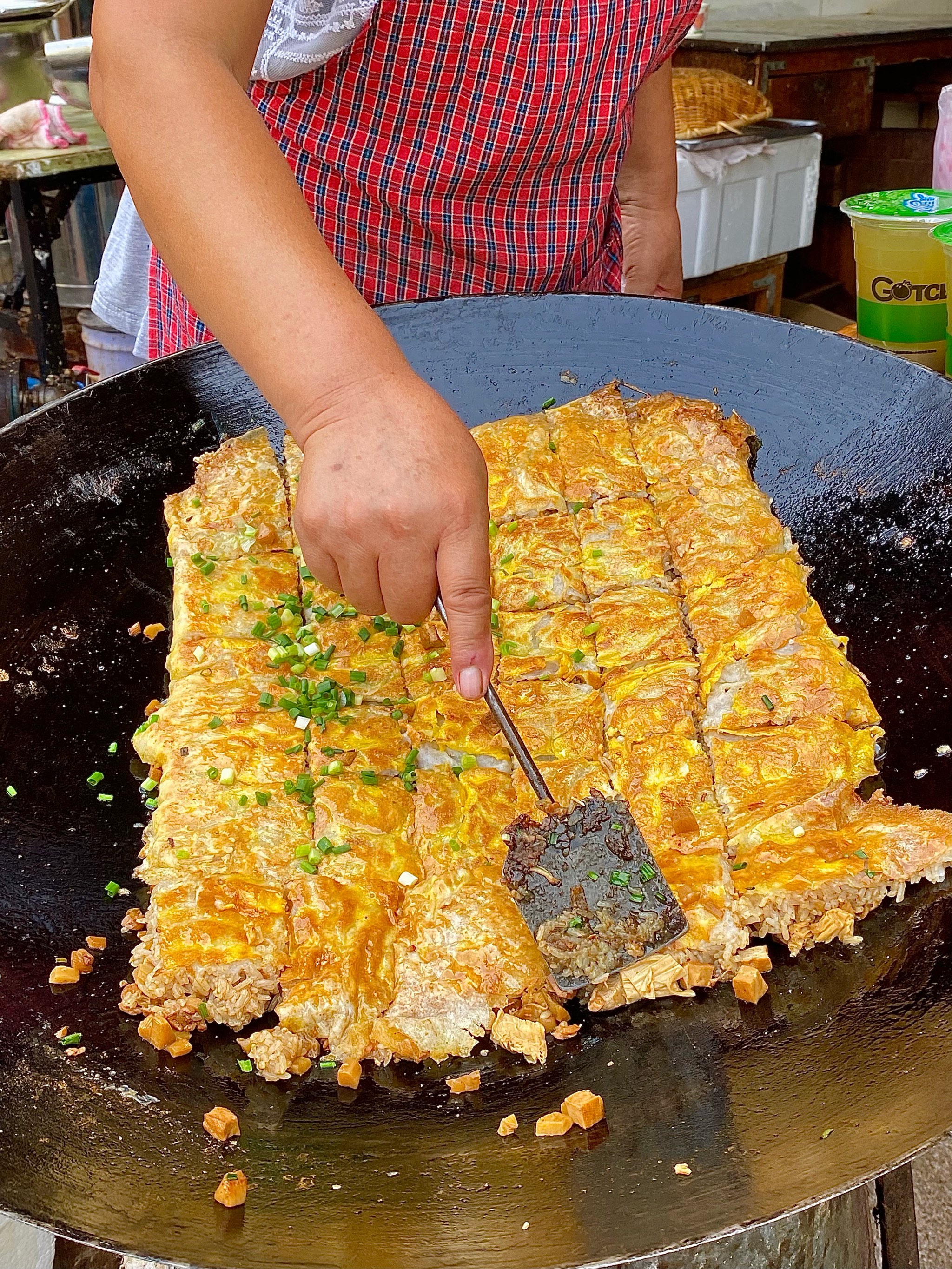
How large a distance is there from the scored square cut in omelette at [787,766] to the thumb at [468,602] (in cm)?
72

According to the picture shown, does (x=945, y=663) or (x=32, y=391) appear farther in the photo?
(x=32, y=391)

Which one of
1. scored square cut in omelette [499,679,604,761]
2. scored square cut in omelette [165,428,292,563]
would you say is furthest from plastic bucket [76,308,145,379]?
scored square cut in omelette [499,679,604,761]

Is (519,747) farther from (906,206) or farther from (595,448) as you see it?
(906,206)

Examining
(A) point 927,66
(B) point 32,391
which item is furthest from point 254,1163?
(A) point 927,66

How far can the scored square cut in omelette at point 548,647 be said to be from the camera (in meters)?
2.72

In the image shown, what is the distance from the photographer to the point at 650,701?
2578 mm

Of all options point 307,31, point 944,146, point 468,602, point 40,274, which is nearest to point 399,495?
point 468,602

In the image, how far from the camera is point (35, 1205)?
156 centimetres

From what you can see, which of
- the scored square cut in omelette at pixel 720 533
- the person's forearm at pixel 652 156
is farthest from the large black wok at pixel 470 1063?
the person's forearm at pixel 652 156

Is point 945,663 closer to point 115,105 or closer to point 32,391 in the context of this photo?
point 115,105

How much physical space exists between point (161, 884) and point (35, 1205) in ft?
2.26

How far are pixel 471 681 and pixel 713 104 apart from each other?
641cm

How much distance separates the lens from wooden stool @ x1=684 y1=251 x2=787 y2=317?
7480 millimetres

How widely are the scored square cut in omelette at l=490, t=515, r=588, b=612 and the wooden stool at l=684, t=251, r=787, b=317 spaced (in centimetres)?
466
